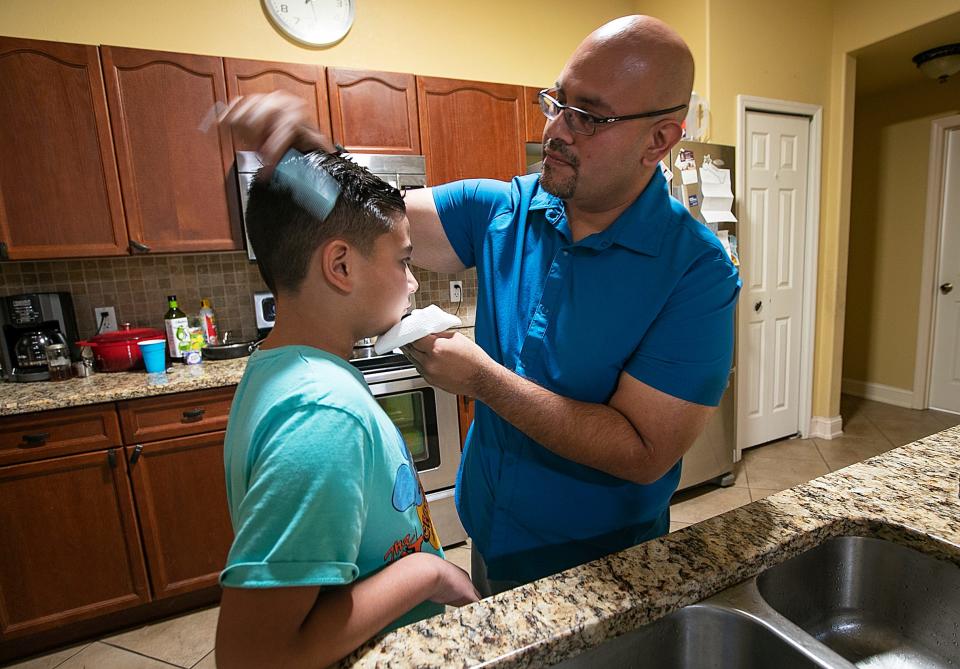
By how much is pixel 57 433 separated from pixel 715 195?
3.14 m

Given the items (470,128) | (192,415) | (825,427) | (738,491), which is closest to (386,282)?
(192,415)

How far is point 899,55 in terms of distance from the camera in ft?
10.7

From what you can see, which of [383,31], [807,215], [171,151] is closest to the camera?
[171,151]

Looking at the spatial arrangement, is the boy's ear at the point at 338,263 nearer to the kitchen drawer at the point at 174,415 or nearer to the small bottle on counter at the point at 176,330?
the kitchen drawer at the point at 174,415

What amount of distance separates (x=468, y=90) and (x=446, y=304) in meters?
1.16

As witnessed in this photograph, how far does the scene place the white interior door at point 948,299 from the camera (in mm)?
3746

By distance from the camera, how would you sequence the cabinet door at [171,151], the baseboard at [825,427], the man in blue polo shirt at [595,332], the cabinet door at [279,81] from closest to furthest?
the man in blue polo shirt at [595,332]
the cabinet door at [171,151]
the cabinet door at [279,81]
the baseboard at [825,427]

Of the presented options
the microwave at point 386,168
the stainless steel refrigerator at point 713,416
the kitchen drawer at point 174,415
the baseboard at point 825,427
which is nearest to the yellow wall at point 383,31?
the microwave at point 386,168

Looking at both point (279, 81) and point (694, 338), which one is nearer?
point (694, 338)

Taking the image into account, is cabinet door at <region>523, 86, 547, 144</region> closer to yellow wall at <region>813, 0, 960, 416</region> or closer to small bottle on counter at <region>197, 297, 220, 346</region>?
small bottle on counter at <region>197, 297, 220, 346</region>

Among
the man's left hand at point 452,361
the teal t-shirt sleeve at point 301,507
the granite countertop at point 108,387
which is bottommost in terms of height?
the granite countertop at point 108,387

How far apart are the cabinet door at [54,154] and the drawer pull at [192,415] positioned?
77 centimetres

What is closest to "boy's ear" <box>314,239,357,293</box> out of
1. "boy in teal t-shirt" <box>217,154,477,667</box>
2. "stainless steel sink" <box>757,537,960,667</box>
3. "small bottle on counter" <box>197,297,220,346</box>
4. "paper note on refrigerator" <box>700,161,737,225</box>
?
"boy in teal t-shirt" <box>217,154,477,667</box>

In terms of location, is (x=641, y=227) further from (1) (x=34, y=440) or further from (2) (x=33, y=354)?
(2) (x=33, y=354)
